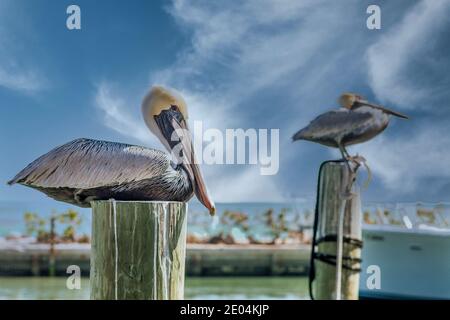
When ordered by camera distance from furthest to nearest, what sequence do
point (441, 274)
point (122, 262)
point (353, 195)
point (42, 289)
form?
point (42, 289) < point (441, 274) < point (353, 195) < point (122, 262)

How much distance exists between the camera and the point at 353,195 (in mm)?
2555

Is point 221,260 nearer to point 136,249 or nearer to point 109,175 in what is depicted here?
point 109,175

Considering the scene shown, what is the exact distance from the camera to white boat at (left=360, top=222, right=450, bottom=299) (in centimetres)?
555

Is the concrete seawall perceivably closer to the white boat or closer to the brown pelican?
the white boat

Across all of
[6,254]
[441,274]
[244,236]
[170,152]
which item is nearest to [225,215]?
[244,236]

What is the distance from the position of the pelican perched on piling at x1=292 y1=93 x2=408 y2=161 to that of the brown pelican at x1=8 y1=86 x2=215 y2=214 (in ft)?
2.28

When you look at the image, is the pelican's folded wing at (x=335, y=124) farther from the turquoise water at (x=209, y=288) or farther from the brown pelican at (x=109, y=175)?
the turquoise water at (x=209, y=288)

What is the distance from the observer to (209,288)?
11422 mm

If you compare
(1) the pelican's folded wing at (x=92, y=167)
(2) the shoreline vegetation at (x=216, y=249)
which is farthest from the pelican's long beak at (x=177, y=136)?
(2) the shoreline vegetation at (x=216, y=249)

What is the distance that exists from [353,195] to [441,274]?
342 centimetres

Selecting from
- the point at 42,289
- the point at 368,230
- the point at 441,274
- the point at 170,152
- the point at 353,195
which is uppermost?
the point at 170,152

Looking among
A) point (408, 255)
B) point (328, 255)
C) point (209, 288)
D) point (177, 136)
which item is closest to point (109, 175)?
point (177, 136)

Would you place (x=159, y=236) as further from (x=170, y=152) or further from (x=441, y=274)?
(x=441, y=274)

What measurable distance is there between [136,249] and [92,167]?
72 centimetres
